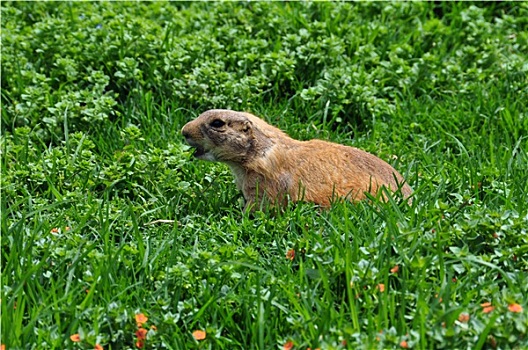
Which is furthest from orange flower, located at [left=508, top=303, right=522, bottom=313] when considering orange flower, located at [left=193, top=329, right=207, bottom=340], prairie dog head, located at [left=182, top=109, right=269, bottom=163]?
prairie dog head, located at [left=182, top=109, right=269, bottom=163]

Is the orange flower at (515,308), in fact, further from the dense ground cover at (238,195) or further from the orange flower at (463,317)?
the orange flower at (463,317)

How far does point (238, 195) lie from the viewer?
17.4 ft

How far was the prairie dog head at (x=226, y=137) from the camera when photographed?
513 centimetres

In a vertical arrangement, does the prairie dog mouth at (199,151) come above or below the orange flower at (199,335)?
above

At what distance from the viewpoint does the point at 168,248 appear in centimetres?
440

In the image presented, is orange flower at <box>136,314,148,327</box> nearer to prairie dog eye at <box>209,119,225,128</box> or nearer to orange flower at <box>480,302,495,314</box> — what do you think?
orange flower at <box>480,302,495,314</box>

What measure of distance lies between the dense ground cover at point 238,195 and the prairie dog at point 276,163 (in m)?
0.17

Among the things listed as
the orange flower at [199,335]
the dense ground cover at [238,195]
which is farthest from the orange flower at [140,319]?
the orange flower at [199,335]

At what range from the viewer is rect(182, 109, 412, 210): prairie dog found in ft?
16.6

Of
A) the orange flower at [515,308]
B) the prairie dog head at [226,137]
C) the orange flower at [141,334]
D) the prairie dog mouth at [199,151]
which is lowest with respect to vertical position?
the orange flower at [141,334]

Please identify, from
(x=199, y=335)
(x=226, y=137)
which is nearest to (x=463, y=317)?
(x=199, y=335)

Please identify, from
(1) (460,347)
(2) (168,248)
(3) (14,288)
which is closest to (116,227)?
(2) (168,248)

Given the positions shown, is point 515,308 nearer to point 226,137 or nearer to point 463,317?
point 463,317

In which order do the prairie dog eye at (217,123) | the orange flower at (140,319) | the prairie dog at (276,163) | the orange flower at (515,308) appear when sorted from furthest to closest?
the prairie dog eye at (217,123)
the prairie dog at (276,163)
the orange flower at (140,319)
the orange flower at (515,308)
